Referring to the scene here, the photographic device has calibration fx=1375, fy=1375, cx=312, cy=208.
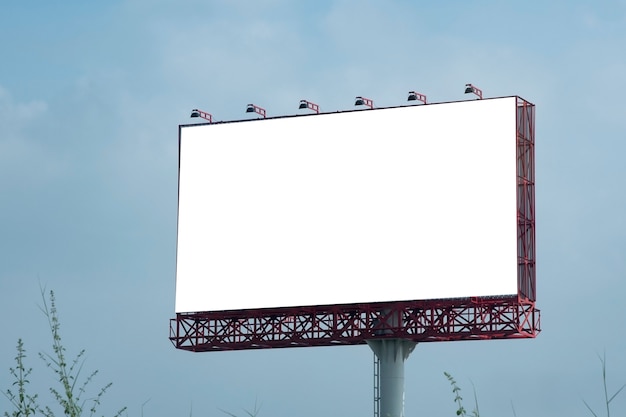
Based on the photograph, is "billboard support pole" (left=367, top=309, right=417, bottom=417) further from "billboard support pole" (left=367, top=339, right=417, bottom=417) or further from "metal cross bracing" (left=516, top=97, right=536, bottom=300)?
"metal cross bracing" (left=516, top=97, right=536, bottom=300)

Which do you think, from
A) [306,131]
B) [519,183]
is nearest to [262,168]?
[306,131]

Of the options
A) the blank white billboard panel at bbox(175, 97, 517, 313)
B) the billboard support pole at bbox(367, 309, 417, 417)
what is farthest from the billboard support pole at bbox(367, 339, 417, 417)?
the blank white billboard panel at bbox(175, 97, 517, 313)

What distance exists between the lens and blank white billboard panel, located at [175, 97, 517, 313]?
4325cm

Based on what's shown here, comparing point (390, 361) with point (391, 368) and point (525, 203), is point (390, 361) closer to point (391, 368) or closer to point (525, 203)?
point (391, 368)

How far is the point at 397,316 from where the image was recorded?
45531mm

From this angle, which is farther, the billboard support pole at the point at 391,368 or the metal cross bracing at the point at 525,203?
the billboard support pole at the point at 391,368

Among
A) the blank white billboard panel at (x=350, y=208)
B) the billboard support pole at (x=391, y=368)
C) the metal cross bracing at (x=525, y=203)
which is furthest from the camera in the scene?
the billboard support pole at (x=391, y=368)

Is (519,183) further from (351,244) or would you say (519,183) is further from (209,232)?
(209,232)

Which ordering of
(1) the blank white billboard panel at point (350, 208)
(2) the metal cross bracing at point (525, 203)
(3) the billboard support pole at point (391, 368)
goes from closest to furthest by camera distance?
(1) the blank white billboard panel at point (350, 208), (2) the metal cross bracing at point (525, 203), (3) the billboard support pole at point (391, 368)

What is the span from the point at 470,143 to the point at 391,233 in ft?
12.6

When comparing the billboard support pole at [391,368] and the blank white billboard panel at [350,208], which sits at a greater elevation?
the blank white billboard panel at [350,208]

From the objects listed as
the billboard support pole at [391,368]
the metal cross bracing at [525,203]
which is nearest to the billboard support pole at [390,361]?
the billboard support pole at [391,368]

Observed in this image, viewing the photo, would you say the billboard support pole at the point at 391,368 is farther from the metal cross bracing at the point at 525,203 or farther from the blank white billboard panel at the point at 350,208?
the metal cross bracing at the point at 525,203

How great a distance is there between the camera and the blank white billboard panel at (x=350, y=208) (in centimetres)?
4325
